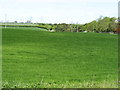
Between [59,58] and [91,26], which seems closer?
[59,58]

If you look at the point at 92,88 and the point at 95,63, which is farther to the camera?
the point at 95,63

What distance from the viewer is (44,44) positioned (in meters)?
11.5

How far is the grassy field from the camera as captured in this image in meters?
5.50


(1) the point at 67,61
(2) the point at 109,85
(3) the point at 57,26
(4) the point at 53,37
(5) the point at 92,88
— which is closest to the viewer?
(5) the point at 92,88

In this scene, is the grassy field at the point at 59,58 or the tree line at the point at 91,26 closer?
the grassy field at the point at 59,58

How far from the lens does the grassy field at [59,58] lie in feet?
18.0

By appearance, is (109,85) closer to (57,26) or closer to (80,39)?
(80,39)

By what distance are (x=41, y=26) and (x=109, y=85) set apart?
36.2 ft

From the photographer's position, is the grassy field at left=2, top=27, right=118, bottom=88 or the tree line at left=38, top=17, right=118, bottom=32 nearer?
the grassy field at left=2, top=27, right=118, bottom=88

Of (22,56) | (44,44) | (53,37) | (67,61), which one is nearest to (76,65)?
(67,61)

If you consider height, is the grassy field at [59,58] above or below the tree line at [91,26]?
below

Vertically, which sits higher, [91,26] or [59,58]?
[91,26]

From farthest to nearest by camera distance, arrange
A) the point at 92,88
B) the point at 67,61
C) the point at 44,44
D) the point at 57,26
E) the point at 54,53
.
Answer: the point at 57,26, the point at 44,44, the point at 54,53, the point at 67,61, the point at 92,88

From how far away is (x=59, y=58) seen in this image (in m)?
8.81
